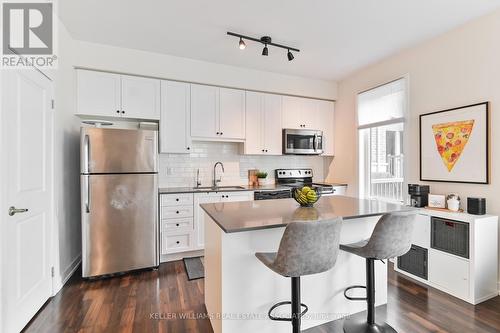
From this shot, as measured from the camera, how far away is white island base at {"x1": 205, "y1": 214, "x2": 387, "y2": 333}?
64.9 inches

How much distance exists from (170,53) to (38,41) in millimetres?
1434

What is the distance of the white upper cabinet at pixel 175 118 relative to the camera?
11.3ft

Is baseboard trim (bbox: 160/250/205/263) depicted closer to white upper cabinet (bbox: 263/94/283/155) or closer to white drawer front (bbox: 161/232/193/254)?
white drawer front (bbox: 161/232/193/254)

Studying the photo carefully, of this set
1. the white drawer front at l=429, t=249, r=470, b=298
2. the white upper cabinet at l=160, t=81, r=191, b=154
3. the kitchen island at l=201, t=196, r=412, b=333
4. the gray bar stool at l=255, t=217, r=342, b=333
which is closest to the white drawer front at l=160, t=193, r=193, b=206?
the white upper cabinet at l=160, t=81, r=191, b=154

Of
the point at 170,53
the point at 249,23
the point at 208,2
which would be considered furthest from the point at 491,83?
the point at 170,53

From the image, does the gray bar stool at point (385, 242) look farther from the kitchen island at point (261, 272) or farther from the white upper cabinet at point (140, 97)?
the white upper cabinet at point (140, 97)

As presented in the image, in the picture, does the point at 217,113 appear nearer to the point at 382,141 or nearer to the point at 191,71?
the point at 191,71

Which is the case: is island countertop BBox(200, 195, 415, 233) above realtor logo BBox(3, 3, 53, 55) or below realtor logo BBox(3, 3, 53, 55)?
below

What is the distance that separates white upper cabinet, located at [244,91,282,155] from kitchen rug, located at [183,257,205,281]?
177 cm

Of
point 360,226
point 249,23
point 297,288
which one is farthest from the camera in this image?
point 249,23

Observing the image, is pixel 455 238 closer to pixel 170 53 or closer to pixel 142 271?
pixel 142 271

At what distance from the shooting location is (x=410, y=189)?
2980 millimetres

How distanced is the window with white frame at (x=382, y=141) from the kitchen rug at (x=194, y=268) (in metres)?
2.75

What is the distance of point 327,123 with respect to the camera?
4.56 meters
